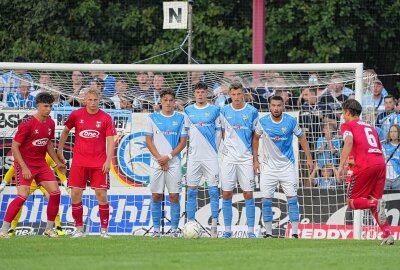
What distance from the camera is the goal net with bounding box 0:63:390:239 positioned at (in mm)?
18828

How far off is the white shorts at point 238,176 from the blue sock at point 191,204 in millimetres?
460

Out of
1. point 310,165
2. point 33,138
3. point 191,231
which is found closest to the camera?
point 191,231

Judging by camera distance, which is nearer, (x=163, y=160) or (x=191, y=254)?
(x=191, y=254)

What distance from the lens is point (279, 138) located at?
1762 centimetres

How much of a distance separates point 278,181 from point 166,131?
6.08ft

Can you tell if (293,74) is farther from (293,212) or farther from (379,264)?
(379,264)

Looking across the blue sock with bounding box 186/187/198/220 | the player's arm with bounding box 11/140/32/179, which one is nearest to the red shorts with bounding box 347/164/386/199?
the blue sock with bounding box 186/187/198/220

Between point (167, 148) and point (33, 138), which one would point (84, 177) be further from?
point (167, 148)

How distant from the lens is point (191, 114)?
17.8 m

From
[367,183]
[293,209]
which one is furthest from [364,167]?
[293,209]

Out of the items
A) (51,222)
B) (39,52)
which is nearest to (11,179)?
(51,222)

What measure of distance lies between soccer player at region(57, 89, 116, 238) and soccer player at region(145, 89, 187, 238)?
1206mm

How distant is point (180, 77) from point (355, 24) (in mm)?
6950

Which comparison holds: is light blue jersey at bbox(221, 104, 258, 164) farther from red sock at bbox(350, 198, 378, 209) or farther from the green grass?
red sock at bbox(350, 198, 378, 209)
